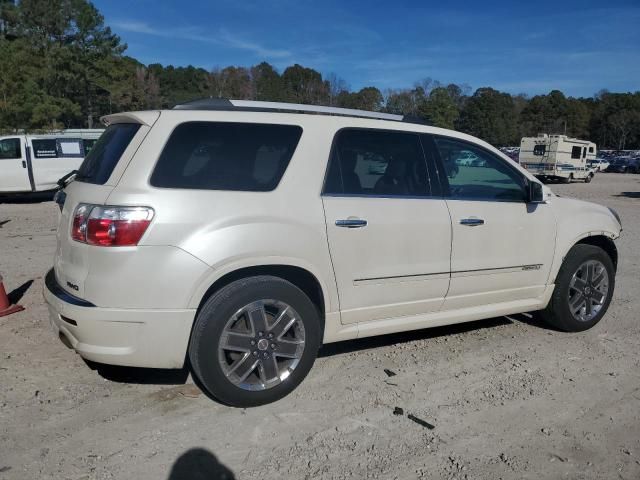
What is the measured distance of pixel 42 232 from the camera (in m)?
10.4

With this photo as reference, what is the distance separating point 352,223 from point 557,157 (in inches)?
1302

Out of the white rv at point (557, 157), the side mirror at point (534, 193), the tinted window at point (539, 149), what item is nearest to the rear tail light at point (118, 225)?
the side mirror at point (534, 193)

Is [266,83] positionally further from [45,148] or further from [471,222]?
[471,222]

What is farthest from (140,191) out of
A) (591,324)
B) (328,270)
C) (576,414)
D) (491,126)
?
(491,126)

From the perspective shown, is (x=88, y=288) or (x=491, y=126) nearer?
(x=88, y=288)

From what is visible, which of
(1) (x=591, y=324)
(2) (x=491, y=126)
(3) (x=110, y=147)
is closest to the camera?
(3) (x=110, y=147)

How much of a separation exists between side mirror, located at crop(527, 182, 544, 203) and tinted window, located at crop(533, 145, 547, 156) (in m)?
32.3

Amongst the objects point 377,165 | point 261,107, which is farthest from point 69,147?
point 377,165

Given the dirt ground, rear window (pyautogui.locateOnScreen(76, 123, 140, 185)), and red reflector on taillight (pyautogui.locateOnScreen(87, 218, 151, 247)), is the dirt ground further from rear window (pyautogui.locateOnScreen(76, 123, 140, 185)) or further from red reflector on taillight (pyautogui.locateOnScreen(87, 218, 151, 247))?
rear window (pyautogui.locateOnScreen(76, 123, 140, 185))

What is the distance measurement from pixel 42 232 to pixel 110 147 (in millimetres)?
7839

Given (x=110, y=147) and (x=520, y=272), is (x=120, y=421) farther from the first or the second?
(x=520, y=272)

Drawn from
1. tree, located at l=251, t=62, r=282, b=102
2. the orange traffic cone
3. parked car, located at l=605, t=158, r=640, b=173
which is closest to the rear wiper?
the orange traffic cone

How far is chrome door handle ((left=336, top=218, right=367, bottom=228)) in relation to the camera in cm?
368

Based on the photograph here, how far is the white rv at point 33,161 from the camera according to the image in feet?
50.9
